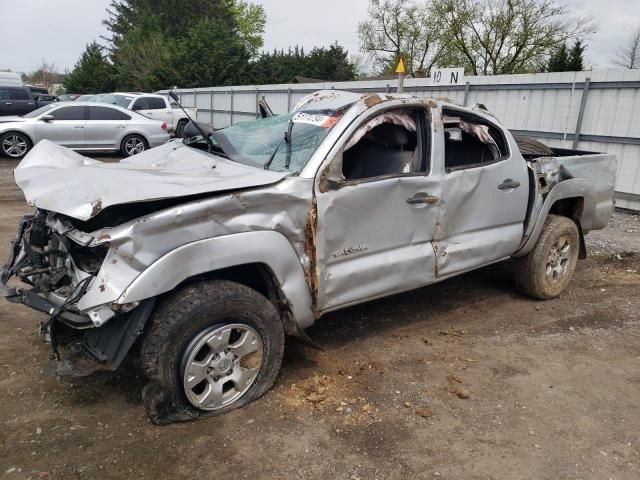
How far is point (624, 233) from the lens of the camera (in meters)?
8.04

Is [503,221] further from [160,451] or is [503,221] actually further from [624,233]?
[624,233]

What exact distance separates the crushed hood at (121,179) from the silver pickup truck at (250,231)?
1 cm

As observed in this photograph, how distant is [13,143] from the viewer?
43.1ft

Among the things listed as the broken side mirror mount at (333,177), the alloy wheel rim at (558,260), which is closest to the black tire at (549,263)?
the alloy wheel rim at (558,260)

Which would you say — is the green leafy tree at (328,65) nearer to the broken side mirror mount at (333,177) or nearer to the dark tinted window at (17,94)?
the dark tinted window at (17,94)

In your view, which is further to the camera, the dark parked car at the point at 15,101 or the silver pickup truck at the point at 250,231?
the dark parked car at the point at 15,101

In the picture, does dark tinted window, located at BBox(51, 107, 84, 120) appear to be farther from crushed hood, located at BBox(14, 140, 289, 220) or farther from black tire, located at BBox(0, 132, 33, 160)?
crushed hood, located at BBox(14, 140, 289, 220)

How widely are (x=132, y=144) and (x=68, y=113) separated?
1.69m

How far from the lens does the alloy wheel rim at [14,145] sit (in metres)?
13.1

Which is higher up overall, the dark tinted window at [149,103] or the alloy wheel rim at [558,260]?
the dark tinted window at [149,103]

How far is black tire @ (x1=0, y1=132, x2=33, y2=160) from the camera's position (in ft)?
42.8

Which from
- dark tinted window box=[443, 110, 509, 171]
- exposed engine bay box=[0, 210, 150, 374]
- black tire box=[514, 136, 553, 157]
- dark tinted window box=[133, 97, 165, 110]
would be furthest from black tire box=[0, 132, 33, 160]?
dark tinted window box=[443, 110, 509, 171]

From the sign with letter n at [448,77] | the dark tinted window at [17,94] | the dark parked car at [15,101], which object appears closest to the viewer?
the sign with letter n at [448,77]

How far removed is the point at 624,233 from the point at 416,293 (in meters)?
A: 4.57
